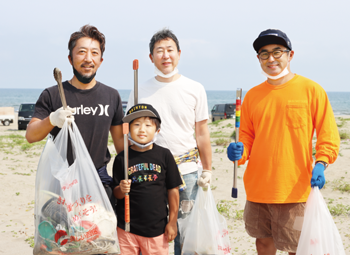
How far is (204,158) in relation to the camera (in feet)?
9.22

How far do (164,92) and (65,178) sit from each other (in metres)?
0.99

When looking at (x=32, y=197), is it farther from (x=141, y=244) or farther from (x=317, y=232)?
(x=317, y=232)

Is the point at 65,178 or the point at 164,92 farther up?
the point at 164,92

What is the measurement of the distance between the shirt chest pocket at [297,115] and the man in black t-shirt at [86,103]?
1311mm

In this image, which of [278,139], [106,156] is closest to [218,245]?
[278,139]

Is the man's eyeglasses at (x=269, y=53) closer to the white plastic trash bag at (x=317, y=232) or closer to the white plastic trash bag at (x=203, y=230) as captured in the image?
the white plastic trash bag at (x=317, y=232)

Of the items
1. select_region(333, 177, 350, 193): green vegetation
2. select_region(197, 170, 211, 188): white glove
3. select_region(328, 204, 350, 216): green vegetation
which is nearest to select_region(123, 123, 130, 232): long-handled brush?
select_region(197, 170, 211, 188): white glove

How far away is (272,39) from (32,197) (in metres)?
5.04

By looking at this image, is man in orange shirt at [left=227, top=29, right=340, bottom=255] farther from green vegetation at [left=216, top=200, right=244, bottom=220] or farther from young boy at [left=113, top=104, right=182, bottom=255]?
green vegetation at [left=216, top=200, right=244, bottom=220]

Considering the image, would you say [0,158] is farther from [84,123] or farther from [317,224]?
[317,224]

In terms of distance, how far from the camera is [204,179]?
2729 millimetres

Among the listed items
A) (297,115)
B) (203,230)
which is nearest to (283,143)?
(297,115)

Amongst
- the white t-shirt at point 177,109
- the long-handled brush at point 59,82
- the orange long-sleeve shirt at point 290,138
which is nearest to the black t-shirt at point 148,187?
the white t-shirt at point 177,109

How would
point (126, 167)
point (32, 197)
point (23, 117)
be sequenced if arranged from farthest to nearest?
point (23, 117) < point (32, 197) < point (126, 167)
